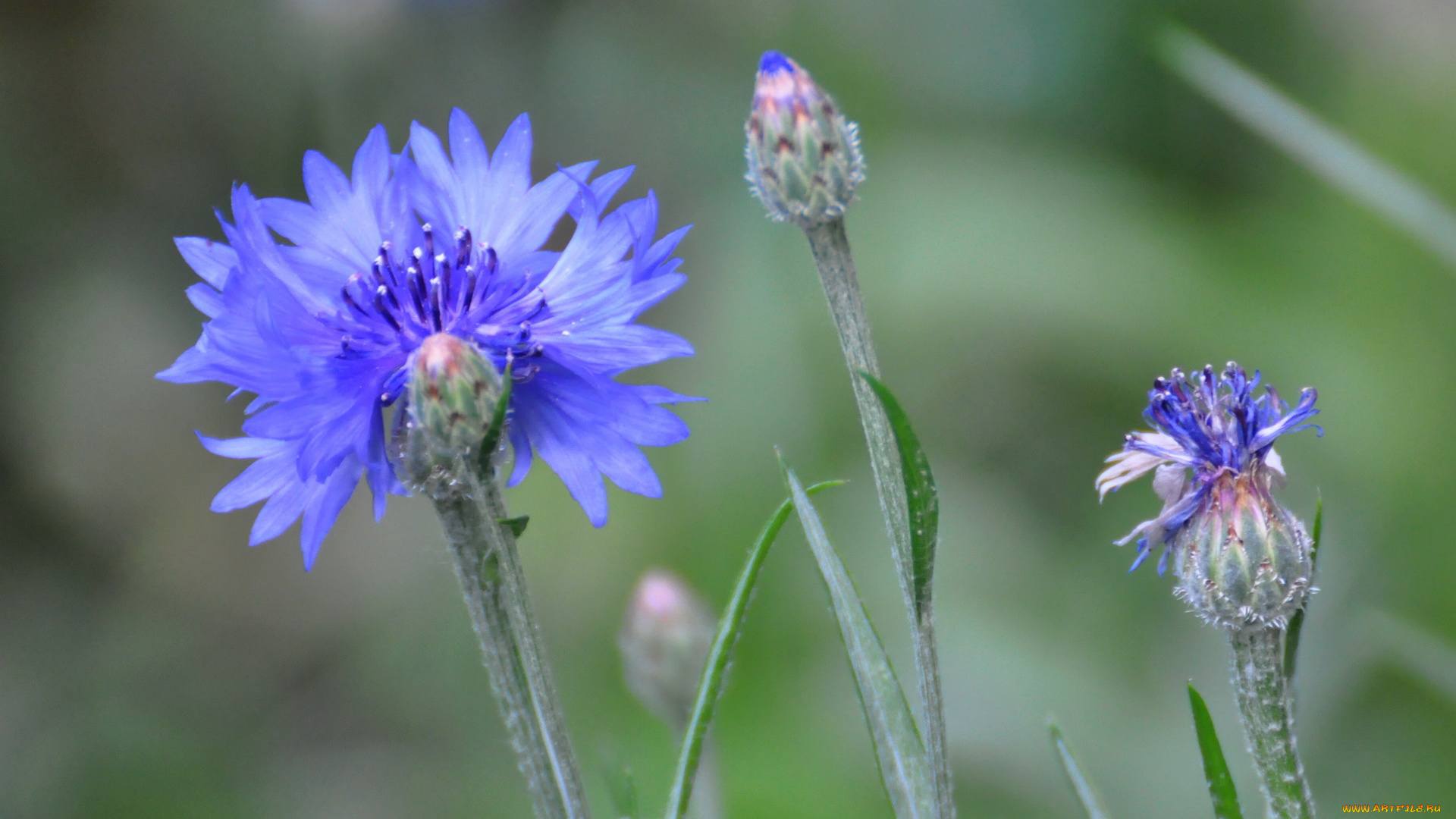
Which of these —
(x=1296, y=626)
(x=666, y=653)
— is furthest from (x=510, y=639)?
(x=666, y=653)

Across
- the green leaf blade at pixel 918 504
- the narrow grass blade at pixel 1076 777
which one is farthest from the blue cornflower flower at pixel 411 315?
the narrow grass blade at pixel 1076 777

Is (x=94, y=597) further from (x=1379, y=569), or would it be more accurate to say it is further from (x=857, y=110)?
(x=1379, y=569)

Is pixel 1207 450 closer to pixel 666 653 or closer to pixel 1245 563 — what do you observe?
pixel 1245 563

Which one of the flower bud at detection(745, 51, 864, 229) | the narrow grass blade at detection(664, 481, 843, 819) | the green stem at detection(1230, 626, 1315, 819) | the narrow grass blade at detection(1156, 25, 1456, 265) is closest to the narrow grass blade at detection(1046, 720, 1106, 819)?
the green stem at detection(1230, 626, 1315, 819)

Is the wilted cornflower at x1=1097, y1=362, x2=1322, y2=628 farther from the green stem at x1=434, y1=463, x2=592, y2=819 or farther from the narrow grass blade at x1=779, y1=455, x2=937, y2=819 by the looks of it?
the green stem at x1=434, y1=463, x2=592, y2=819

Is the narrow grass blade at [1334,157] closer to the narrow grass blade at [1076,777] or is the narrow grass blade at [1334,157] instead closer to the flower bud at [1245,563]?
the flower bud at [1245,563]

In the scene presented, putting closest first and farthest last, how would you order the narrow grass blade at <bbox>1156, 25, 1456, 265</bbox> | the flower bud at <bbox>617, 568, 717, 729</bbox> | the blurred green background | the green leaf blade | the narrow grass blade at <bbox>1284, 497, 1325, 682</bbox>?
the green leaf blade → the narrow grass blade at <bbox>1284, 497, 1325, 682</bbox> → the narrow grass blade at <bbox>1156, 25, 1456, 265</bbox> → the flower bud at <bbox>617, 568, 717, 729</bbox> → the blurred green background

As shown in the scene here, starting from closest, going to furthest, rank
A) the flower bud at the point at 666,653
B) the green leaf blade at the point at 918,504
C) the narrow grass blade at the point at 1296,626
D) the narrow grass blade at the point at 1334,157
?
1. the green leaf blade at the point at 918,504
2. the narrow grass blade at the point at 1296,626
3. the narrow grass blade at the point at 1334,157
4. the flower bud at the point at 666,653
